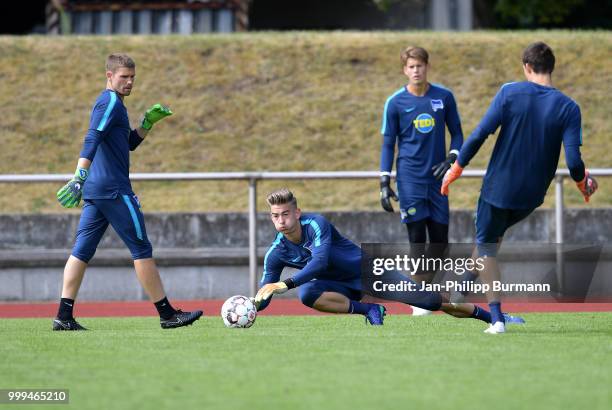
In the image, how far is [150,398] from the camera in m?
5.43

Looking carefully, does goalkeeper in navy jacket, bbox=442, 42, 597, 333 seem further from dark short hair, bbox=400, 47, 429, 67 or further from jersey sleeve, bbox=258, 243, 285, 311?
dark short hair, bbox=400, 47, 429, 67

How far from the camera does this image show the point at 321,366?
21.3ft

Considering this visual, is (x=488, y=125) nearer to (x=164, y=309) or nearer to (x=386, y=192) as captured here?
(x=386, y=192)

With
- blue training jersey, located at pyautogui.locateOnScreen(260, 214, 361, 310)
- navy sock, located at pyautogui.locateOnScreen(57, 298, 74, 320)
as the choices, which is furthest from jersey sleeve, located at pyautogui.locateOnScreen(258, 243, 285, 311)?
navy sock, located at pyautogui.locateOnScreen(57, 298, 74, 320)

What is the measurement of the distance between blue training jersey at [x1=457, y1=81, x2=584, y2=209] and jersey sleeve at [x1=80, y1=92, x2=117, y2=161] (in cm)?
242

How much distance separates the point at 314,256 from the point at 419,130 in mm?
1907

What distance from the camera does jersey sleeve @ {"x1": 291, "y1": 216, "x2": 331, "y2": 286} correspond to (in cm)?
888

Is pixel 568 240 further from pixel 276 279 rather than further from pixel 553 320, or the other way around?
pixel 276 279

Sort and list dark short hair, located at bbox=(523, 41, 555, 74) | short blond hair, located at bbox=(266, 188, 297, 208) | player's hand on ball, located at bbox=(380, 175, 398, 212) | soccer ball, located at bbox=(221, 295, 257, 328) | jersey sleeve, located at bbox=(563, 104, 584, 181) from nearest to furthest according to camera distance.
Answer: jersey sleeve, located at bbox=(563, 104, 584, 181)
dark short hair, located at bbox=(523, 41, 555, 74)
short blond hair, located at bbox=(266, 188, 297, 208)
soccer ball, located at bbox=(221, 295, 257, 328)
player's hand on ball, located at bbox=(380, 175, 398, 212)

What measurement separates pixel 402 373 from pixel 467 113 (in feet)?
44.0

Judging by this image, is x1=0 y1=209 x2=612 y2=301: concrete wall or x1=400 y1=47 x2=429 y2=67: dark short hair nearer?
x1=400 y1=47 x2=429 y2=67: dark short hair

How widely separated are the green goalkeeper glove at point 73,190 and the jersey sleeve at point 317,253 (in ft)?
5.15

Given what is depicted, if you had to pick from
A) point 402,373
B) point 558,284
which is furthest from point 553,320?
point 402,373

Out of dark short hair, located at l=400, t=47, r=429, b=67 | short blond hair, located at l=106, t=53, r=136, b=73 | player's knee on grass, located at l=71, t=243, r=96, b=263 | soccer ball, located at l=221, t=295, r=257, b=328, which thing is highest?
dark short hair, located at l=400, t=47, r=429, b=67
